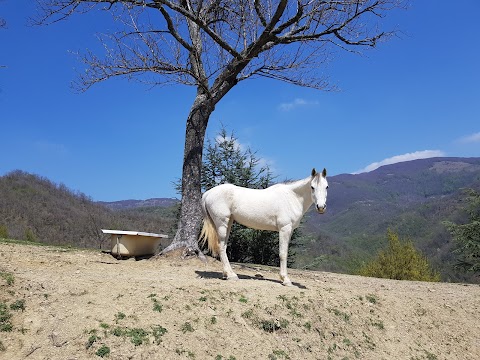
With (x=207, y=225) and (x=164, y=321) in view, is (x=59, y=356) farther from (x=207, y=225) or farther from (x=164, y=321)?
(x=207, y=225)

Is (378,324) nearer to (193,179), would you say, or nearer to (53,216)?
(193,179)

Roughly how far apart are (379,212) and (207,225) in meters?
183

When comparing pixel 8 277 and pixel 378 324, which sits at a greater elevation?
pixel 8 277

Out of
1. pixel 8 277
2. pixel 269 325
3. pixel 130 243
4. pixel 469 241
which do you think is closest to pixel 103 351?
pixel 269 325

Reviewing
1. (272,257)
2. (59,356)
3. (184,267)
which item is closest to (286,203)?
(184,267)

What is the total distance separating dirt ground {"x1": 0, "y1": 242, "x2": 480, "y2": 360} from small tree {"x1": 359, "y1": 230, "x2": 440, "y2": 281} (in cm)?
971

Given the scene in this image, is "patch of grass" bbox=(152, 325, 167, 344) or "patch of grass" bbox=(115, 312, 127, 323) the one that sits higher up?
"patch of grass" bbox=(115, 312, 127, 323)

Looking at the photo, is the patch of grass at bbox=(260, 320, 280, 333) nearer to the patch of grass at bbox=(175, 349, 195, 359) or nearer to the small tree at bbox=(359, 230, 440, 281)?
the patch of grass at bbox=(175, 349, 195, 359)

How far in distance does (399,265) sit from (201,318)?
14766mm

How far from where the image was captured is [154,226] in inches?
1870

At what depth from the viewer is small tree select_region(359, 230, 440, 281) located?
17.8 meters

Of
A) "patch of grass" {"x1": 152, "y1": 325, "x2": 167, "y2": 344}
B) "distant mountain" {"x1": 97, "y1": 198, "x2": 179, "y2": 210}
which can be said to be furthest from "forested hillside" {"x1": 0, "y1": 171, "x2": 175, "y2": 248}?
"patch of grass" {"x1": 152, "y1": 325, "x2": 167, "y2": 344}

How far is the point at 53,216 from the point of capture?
39312 mm

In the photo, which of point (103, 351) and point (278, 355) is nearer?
point (103, 351)
